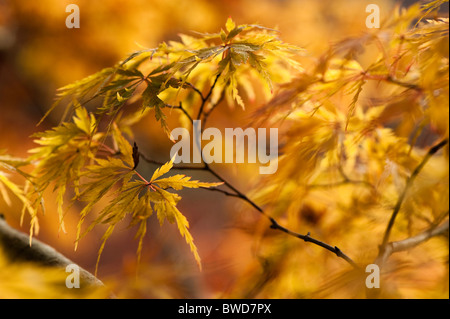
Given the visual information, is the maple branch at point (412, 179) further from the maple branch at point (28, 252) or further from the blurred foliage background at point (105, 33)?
the blurred foliage background at point (105, 33)

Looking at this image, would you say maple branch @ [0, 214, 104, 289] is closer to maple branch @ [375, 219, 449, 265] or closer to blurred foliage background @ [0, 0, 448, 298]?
maple branch @ [375, 219, 449, 265]

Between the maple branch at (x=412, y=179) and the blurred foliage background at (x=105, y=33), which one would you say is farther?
the blurred foliage background at (x=105, y=33)

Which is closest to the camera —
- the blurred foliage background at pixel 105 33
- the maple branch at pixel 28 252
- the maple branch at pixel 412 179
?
the maple branch at pixel 412 179

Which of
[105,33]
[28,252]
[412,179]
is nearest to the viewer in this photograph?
[412,179]

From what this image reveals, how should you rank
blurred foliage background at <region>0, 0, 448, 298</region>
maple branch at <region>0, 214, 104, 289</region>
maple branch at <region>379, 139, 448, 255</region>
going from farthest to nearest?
blurred foliage background at <region>0, 0, 448, 298</region> → maple branch at <region>0, 214, 104, 289</region> → maple branch at <region>379, 139, 448, 255</region>

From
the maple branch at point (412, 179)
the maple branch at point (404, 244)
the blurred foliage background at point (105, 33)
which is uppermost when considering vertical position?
the blurred foliage background at point (105, 33)

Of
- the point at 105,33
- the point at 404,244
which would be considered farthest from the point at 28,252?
the point at 105,33

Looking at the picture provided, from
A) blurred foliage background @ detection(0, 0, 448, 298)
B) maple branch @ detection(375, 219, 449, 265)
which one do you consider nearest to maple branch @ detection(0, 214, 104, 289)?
maple branch @ detection(375, 219, 449, 265)

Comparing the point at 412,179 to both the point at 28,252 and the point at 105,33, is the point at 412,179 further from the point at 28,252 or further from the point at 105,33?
the point at 105,33

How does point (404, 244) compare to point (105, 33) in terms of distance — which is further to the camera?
point (105, 33)

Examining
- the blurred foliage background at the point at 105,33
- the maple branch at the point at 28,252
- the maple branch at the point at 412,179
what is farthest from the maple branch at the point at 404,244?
the blurred foliage background at the point at 105,33

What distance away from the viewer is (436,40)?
44 centimetres

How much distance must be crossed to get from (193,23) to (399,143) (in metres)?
1.61
